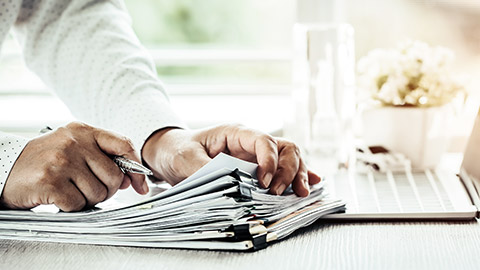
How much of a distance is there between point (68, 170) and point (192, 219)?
175 mm

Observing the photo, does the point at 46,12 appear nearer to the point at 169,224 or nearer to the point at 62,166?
the point at 62,166

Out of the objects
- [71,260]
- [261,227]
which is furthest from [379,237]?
[71,260]

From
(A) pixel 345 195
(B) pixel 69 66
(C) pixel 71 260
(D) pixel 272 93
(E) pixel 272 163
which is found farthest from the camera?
(D) pixel 272 93

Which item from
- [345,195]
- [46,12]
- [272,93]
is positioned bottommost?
[272,93]

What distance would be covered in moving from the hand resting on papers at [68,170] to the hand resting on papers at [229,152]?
0.08 m

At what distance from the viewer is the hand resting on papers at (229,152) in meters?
0.91

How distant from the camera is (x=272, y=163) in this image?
89cm

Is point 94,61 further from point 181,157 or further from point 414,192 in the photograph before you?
point 414,192

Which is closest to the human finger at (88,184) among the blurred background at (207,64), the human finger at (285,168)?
the human finger at (285,168)

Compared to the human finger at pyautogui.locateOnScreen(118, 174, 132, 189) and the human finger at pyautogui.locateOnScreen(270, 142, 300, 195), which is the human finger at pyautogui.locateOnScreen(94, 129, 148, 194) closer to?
the human finger at pyautogui.locateOnScreen(118, 174, 132, 189)

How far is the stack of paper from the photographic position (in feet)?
2.63

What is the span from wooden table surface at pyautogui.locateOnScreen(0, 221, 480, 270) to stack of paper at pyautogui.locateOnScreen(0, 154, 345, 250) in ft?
0.04

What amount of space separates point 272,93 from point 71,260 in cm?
131

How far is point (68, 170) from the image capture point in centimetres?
87
